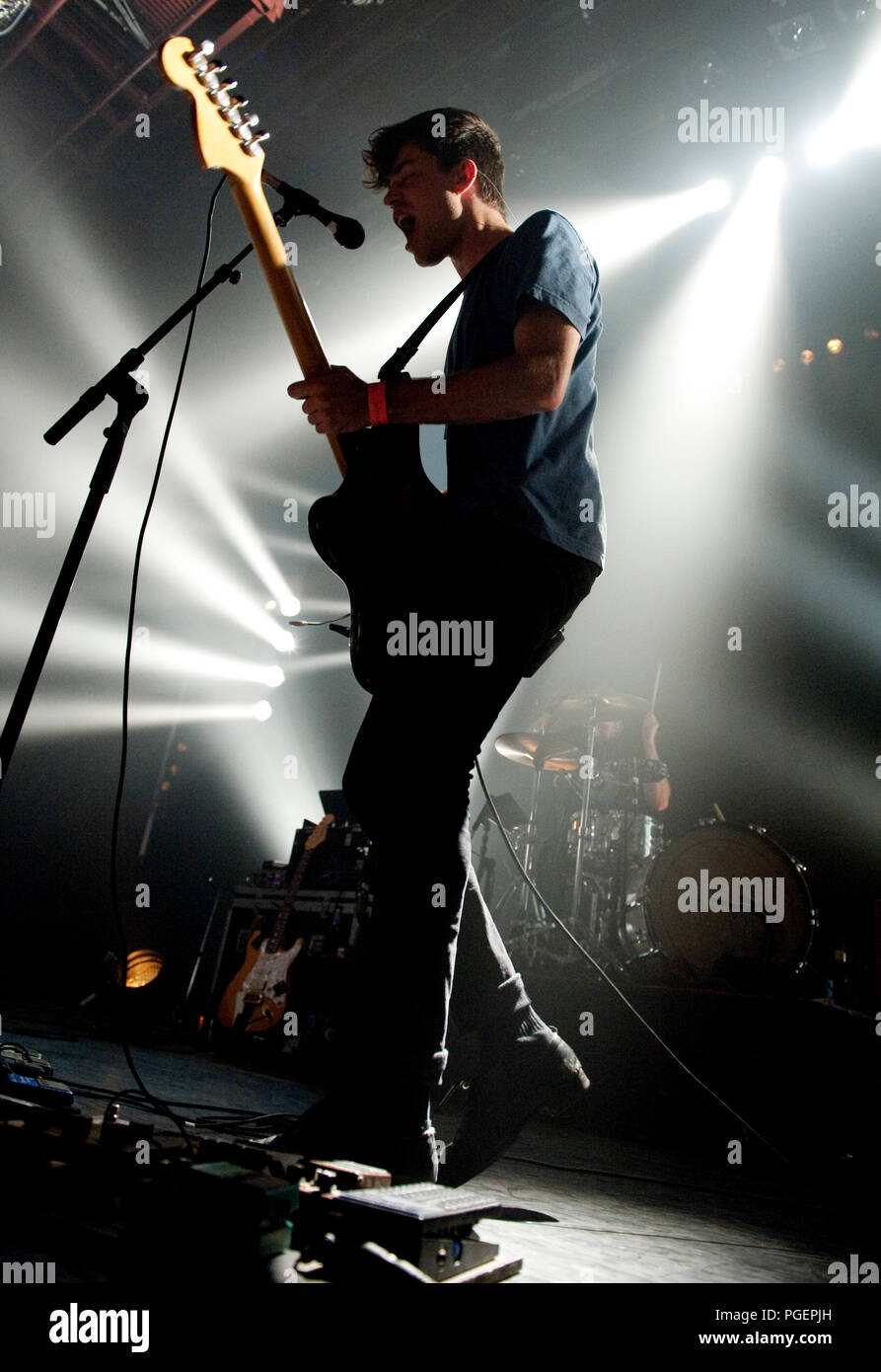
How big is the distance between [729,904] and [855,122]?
4974 millimetres

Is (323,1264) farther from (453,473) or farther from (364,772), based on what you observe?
(453,473)

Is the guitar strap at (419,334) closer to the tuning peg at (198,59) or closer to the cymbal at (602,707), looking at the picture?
the tuning peg at (198,59)

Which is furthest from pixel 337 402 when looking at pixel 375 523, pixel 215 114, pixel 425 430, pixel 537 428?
pixel 425 430

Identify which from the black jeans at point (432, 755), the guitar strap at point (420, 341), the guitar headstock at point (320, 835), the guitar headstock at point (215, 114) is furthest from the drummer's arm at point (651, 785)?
the guitar headstock at point (215, 114)

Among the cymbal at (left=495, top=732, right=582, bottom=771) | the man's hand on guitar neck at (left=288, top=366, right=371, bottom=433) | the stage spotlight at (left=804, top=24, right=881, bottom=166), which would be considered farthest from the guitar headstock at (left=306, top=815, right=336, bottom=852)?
the stage spotlight at (left=804, top=24, right=881, bottom=166)

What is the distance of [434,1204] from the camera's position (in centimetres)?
103

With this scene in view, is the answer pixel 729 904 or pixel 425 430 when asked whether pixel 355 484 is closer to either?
pixel 729 904

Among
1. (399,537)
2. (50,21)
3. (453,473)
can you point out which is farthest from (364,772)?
(50,21)

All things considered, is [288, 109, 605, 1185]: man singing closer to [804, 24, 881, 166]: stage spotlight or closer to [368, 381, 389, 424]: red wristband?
[368, 381, 389, 424]: red wristband

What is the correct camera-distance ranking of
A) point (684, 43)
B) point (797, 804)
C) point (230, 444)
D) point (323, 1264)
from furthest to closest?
1. point (230, 444)
2. point (797, 804)
3. point (684, 43)
4. point (323, 1264)

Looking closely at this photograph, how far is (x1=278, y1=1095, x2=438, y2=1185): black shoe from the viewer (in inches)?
52.0
